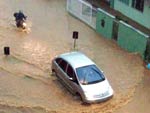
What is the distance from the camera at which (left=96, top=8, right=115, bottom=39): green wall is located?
26822 mm

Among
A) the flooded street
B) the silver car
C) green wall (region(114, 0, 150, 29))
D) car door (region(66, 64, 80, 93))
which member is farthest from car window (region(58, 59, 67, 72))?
green wall (region(114, 0, 150, 29))

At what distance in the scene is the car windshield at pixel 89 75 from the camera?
63.2ft

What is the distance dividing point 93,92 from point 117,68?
177 inches

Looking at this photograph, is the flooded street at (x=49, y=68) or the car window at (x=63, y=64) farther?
the car window at (x=63, y=64)

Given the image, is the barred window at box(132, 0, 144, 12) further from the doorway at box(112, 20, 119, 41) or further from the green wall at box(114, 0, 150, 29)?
the doorway at box(112, 20, 119, 41)

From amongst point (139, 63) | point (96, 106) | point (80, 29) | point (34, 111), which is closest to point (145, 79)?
point (139, 63)

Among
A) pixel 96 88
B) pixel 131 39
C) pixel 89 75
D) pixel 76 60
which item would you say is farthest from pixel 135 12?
pixel 96 88

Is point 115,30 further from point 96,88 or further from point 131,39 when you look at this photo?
point 96,88

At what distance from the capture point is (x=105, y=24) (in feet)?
89.9

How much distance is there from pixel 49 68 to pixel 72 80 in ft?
11.2

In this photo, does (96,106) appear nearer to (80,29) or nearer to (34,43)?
(34,43)

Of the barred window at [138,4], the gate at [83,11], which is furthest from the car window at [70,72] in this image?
the barred window at [138,4]

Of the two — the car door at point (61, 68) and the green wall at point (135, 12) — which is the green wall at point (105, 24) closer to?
the green wall at point (135, 12)

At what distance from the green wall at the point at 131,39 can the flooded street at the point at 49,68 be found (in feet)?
1.51
